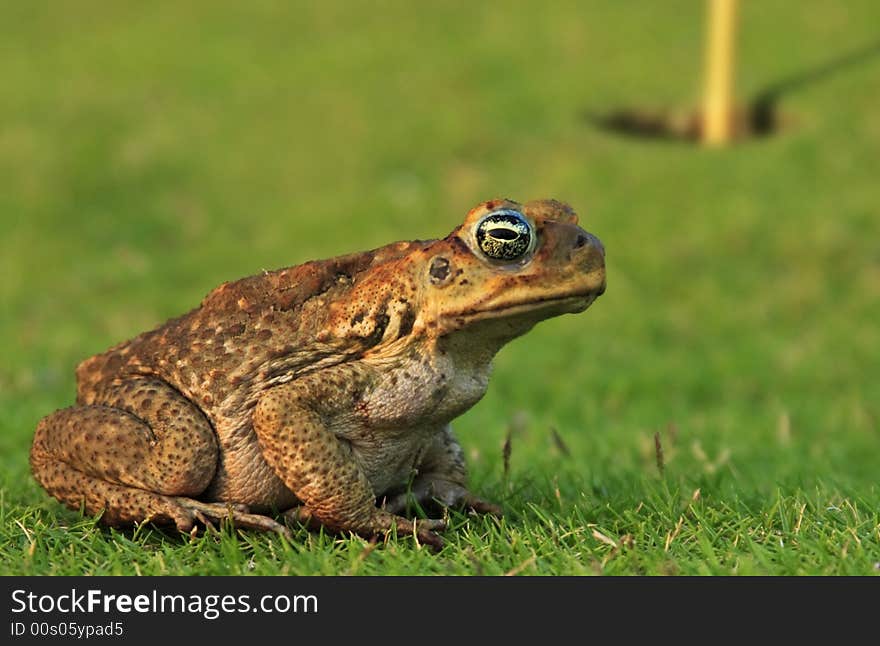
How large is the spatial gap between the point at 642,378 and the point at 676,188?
→ 366 cm

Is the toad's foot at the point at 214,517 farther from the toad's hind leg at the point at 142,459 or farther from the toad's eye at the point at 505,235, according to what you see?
the toad's eye at the point at 505,235

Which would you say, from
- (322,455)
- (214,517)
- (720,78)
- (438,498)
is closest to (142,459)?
(214,517)

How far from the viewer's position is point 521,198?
11586 mm

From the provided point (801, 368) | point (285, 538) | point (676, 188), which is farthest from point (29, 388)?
point (676, 188)

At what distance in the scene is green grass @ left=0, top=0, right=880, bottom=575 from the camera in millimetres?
3822

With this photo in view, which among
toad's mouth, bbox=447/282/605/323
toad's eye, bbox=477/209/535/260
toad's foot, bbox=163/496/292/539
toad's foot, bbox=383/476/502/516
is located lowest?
toad's foot, bbox=383/476/502/516

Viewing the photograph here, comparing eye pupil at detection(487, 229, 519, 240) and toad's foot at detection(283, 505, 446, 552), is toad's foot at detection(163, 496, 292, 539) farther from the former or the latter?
eye pupil at detection(487, 229, 519, 240)

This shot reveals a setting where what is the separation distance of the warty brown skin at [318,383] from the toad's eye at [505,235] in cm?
1

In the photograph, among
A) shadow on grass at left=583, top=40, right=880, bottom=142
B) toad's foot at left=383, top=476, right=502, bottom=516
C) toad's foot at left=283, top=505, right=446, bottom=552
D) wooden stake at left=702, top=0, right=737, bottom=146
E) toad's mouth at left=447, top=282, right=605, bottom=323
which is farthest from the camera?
shadow on grass at left=583, top=40, right=880, bottom=142

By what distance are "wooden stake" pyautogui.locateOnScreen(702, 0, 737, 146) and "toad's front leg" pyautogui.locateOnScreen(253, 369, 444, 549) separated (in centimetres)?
992

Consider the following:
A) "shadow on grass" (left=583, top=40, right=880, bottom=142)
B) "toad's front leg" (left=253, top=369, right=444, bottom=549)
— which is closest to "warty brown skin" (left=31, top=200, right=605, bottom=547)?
"toad's front leg" (left=253, top=369, right=444, bottom=549)

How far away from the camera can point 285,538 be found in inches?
142

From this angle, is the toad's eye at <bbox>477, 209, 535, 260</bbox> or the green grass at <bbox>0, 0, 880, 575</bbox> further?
the green grass at <bbox>0, 0, 880, 575</bbox>
